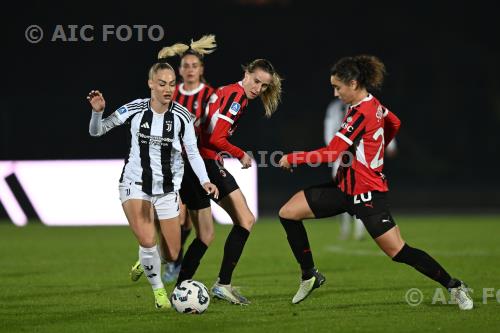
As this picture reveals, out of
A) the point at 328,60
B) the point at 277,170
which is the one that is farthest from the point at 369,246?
the point at 328,60

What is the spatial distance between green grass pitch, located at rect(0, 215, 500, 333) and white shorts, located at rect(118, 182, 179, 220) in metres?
0.73

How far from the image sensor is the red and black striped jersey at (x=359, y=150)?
7.50 m

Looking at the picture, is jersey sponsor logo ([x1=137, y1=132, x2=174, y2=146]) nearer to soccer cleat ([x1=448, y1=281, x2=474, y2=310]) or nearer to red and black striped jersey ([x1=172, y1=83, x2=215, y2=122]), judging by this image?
red and black striped jersey ([x1=172, y1=83, x2=215, y2=122])

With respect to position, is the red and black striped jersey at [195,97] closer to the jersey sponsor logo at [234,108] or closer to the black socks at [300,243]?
the jersey sponsor logo at [234,108]

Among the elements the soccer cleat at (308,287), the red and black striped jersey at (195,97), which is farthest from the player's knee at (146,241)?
the red and black striped jersey at (195,97)

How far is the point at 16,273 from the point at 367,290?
3672 millimetres

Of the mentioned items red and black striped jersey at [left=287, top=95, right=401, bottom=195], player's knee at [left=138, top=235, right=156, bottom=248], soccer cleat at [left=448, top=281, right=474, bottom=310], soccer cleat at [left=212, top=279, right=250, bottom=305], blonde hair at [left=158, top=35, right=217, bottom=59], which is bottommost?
soccer cleat at [left=212, top=279, right=250, bottom=305]

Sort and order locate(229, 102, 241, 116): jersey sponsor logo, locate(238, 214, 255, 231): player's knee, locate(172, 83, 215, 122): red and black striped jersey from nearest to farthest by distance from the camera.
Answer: locate(229, 102, 241, 116): jersey sponsor logo
locate(238, 214, 255, 231): player's knee
locate(172, 83, 215, 122): red and black striped jersey

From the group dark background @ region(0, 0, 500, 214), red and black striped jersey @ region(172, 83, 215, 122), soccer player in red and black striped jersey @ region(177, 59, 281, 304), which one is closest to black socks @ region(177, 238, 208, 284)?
soccer player in red and black striped jersey @ region(177, 59, 281, 304)

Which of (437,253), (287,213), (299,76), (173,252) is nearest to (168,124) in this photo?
(173,252)

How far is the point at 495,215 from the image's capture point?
18891 mm

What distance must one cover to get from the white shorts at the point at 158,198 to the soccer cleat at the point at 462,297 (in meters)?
2.15

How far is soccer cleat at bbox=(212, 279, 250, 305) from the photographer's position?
26.2 ft

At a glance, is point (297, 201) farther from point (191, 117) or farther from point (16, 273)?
point (16, 273)
